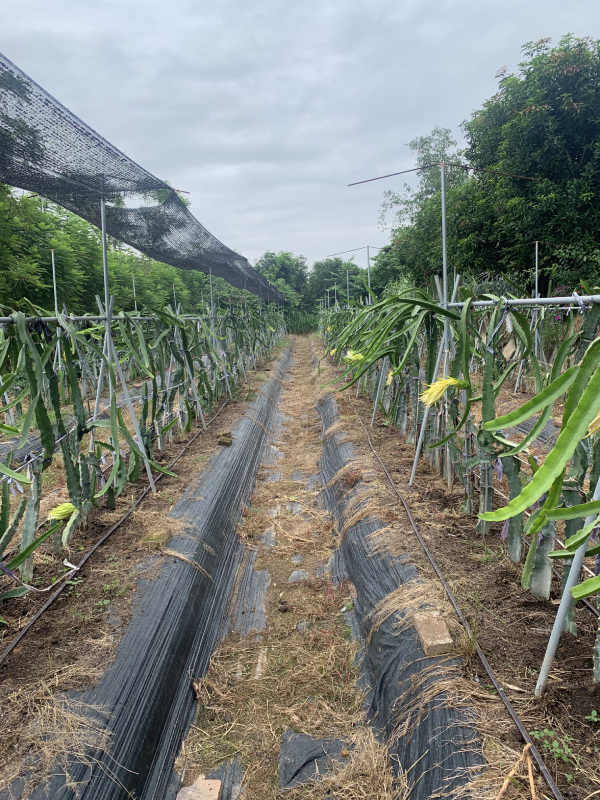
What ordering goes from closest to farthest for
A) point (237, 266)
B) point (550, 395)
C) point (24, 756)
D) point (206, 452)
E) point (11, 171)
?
1. point (550, 395)
2. point (24, 756)
3. point (11, 171)
4. point (206, 452)
5. point (237, 266)

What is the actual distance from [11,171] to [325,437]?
12.0ft

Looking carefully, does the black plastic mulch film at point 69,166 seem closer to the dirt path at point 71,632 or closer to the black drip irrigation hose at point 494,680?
the dirt path at point 71,632

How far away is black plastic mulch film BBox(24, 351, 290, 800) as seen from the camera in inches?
62.3

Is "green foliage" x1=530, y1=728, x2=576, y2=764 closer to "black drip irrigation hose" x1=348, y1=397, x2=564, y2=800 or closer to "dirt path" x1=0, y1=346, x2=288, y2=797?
"black drip irrigation hose" x1=348, y1=397, x2=564, y2=800

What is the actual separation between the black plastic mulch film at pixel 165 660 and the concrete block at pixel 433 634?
3.38 feet

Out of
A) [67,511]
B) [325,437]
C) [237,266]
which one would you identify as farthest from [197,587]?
[237,266]

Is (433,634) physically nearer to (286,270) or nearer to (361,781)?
(361,781)

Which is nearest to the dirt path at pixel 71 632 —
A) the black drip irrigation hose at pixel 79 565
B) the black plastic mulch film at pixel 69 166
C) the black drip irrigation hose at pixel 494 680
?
the black drip irrigation hose at pixel 79 565

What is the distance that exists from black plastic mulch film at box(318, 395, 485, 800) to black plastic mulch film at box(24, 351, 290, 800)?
2.47 feet

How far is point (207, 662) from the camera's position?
7.52 ft

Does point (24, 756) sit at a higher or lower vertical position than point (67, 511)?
lower

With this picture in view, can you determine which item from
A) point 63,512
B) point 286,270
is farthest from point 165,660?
point 286,270

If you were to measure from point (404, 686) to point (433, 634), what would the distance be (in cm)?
22

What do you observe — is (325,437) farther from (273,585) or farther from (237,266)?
(237,266)
